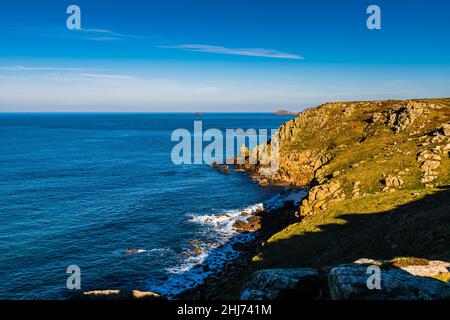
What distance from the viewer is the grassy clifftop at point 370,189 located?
117 ft

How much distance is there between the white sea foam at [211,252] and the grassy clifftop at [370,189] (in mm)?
9676

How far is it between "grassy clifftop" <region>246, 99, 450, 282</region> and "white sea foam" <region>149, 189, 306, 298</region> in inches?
381

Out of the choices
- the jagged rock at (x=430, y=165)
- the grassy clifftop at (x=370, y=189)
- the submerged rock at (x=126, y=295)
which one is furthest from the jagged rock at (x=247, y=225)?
the submerged rock at (x=126, y=295)

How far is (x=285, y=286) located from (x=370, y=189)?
46.8 metres

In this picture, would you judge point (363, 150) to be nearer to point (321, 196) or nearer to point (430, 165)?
point (430, 165)

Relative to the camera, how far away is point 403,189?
56719 mm

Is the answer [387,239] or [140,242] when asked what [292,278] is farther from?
[140,242]

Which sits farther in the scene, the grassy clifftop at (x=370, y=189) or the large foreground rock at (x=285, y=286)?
the grassy clifftop at (x=370, y=189)

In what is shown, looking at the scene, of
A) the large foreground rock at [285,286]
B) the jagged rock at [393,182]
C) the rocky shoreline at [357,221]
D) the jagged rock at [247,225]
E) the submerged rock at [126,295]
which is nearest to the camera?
the large foreground rock at [285,286]

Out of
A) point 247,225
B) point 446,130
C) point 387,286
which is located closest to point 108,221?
point 247,225

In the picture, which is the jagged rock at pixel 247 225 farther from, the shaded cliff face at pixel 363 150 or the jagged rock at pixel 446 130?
the jagged rock at pixel 446 130

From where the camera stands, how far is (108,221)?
70500 millimetres
